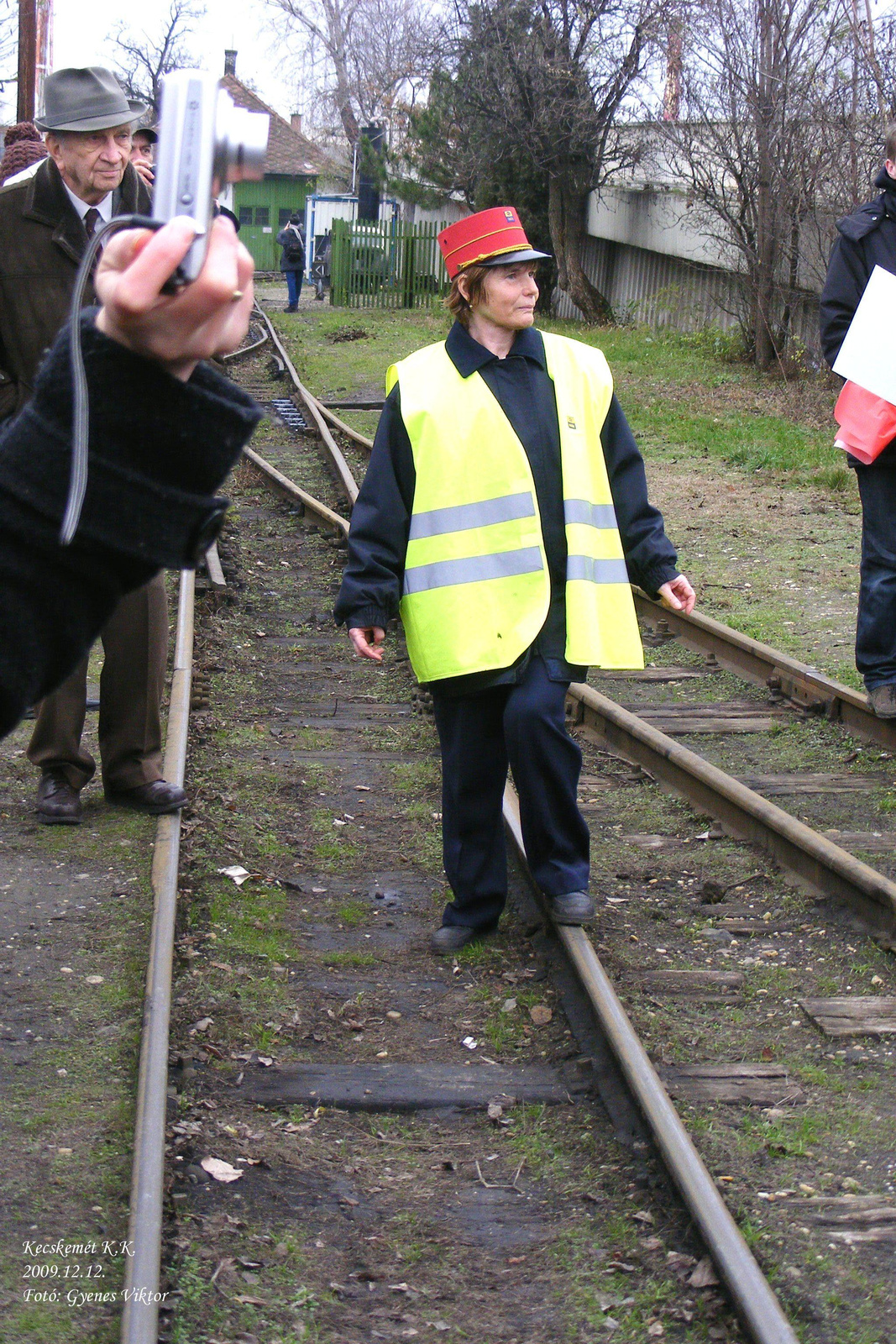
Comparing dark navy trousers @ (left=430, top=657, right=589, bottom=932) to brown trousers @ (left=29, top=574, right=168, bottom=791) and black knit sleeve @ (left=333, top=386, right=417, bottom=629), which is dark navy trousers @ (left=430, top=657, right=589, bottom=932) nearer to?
black knit sleeve @ (left=333, top=386, right=417, bottom=629)

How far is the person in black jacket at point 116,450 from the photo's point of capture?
114 centimetres

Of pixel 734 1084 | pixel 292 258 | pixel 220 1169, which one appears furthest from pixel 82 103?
pixel 292 258

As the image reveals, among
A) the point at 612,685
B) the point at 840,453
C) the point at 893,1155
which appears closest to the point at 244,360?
the point at 840,453

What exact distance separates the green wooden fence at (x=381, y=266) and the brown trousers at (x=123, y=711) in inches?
1334

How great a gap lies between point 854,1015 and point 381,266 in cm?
3647

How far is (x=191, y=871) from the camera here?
522cm

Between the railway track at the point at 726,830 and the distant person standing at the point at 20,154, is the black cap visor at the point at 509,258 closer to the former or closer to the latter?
the railway track at the point at 726,830

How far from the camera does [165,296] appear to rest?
113 centimetres

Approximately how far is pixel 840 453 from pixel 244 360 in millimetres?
13860

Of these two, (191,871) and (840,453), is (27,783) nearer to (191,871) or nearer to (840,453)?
(191,871)

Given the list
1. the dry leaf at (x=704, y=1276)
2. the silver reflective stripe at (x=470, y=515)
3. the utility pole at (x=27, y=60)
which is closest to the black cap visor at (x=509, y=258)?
the silver reflective stripe at (x=470, y=515)

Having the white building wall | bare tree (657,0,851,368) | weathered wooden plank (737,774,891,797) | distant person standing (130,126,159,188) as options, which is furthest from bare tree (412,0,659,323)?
weathered wooden plank (737,774,891,797)

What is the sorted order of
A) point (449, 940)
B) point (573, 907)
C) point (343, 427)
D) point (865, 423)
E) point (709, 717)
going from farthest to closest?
point (343, 427) → point (709, 717) → point (865, 423) → point (449, 940) → point (573, 907)

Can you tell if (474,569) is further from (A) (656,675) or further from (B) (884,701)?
(A) (656,675)
